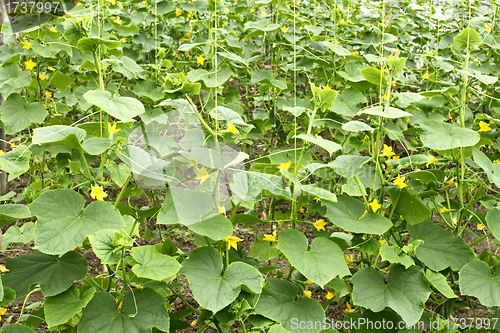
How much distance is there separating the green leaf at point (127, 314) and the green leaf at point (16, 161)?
1.52 feet

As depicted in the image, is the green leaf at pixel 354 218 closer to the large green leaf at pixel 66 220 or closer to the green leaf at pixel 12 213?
the large green leaf at pixel 66 220

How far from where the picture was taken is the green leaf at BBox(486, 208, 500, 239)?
1411 mm

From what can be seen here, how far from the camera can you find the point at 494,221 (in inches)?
56.6

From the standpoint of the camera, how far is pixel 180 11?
3.01 meters

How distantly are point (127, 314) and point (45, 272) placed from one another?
0.30 m

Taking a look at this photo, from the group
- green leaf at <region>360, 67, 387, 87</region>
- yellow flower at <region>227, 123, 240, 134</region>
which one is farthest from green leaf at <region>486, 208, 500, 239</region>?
yellow flower at <region>227, 123, 240, 134</region>

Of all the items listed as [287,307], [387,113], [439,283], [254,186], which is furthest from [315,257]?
[387,113]

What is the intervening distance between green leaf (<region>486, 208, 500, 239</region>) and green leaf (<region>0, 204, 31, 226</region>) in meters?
1.57

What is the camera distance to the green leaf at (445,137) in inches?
56.1

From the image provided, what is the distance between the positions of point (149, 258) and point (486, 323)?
153cm

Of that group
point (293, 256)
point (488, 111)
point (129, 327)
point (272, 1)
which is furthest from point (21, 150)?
point (488, 111)

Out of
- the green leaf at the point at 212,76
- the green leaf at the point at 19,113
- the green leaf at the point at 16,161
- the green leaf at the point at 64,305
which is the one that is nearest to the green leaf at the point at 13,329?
the green leaf at the point at 64,305

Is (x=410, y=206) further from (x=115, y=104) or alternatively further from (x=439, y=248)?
Answer: (x=115, y=104)

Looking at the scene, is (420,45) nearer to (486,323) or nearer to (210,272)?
(486,323)
